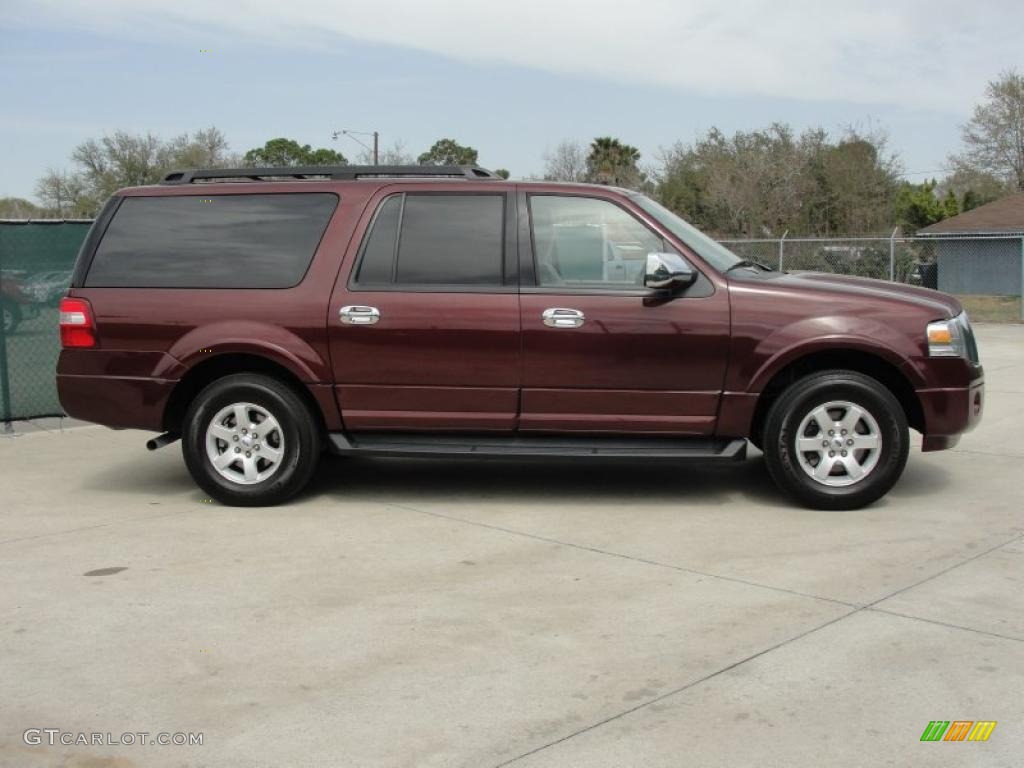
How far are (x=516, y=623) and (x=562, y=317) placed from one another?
2.34m

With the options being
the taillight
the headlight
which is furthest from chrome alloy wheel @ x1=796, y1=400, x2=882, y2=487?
the taillight

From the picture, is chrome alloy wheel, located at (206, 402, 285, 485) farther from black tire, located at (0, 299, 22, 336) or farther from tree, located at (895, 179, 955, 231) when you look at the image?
tree, located at (895, 179, 955, 231)

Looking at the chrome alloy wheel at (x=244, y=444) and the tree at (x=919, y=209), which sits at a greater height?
the tree at (x=919, y=209)

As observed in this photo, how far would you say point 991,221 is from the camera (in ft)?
127

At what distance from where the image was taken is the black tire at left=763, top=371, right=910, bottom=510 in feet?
21.9

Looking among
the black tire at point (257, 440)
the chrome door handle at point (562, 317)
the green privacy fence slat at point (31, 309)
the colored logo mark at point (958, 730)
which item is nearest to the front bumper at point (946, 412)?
the chrome door handle at point (562, 317)

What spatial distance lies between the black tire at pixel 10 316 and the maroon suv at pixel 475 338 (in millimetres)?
3161

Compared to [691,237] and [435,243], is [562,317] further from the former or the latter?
[691,237]

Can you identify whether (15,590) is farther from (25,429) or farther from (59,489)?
(25,429)

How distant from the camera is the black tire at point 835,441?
668 cm

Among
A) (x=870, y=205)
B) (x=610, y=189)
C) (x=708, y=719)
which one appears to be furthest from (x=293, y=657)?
(x=870, y=205)

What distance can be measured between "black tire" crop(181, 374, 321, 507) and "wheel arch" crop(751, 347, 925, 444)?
8.97 ft

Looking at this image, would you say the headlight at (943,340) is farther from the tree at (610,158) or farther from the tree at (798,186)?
the tree at (610,158)

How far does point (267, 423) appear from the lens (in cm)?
706
